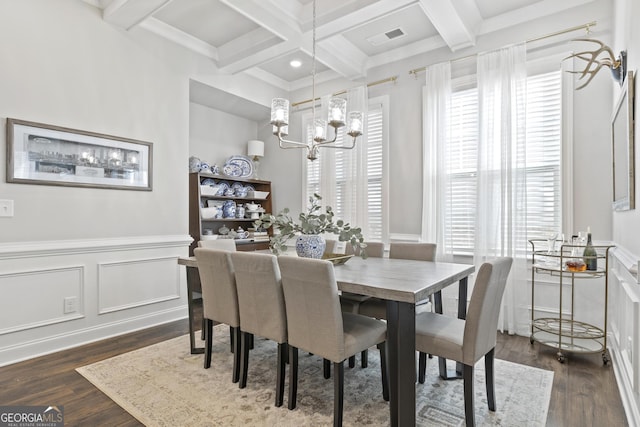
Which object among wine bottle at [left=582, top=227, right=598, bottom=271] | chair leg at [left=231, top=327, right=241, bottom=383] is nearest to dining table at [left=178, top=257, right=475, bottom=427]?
chair leg at [left=231, top=327, right=241, bottom=383]

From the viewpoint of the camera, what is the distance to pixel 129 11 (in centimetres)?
304

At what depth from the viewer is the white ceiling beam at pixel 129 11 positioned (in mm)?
2920

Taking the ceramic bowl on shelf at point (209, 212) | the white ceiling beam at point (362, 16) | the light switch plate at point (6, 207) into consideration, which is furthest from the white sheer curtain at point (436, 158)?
the light switch plate at point (6, 207)

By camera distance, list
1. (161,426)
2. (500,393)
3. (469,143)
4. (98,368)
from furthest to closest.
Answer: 1. (469,143)
2. (98,368)
3. (500,393)
4. (161,426)

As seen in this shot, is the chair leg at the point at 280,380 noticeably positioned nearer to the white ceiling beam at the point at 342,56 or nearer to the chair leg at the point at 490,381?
the chair leg at the point at 490,381

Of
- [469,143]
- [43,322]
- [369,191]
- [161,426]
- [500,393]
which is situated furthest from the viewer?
[369,191]

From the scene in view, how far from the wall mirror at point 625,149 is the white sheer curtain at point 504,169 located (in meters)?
0.74

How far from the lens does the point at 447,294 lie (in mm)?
3748

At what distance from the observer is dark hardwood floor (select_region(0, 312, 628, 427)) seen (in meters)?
1.93

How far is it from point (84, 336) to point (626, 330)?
13.3ft

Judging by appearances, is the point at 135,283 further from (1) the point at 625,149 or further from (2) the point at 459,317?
(1) the point at 625,149

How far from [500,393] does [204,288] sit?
6.84ft

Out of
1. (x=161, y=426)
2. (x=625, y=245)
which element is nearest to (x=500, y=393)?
(x=625, y=245)

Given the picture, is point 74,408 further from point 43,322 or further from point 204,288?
point 43,322
